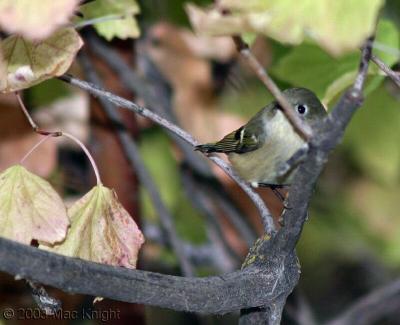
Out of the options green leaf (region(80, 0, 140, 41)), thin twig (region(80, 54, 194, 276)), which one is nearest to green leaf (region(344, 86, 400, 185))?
thin twig (region(80, 54, 194, 276))

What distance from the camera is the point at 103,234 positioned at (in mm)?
1417

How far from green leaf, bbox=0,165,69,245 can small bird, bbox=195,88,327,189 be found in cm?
39

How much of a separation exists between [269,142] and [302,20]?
0.83 meters

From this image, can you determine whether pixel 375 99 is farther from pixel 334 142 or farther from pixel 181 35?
pixel 334 142

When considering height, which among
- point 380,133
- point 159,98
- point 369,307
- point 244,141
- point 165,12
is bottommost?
point 369,307

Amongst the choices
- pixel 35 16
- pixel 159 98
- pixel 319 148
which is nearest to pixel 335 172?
pixel 159 98

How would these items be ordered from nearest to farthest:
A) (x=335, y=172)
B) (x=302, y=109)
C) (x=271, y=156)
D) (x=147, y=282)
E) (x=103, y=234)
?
1. (x=147, y=282)
2. (x=103, y=234)
3. (x=302, y=109)
4. (x=271, y=156)
5. (x=335, y=172)

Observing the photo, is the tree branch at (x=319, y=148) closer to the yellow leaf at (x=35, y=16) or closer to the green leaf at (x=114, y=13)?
the yellow leaf at (x=35, y=16)

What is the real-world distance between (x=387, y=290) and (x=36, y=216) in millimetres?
1583

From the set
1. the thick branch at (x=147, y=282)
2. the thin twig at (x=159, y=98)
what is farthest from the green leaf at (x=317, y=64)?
the thick branch at (x=147, y=282)

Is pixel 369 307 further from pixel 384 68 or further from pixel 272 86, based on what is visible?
pixel 272 86

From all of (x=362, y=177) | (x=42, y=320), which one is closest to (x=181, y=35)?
(x=42, y=320)

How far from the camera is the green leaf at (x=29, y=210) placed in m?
1.36

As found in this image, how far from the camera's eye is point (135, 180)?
2.42m
